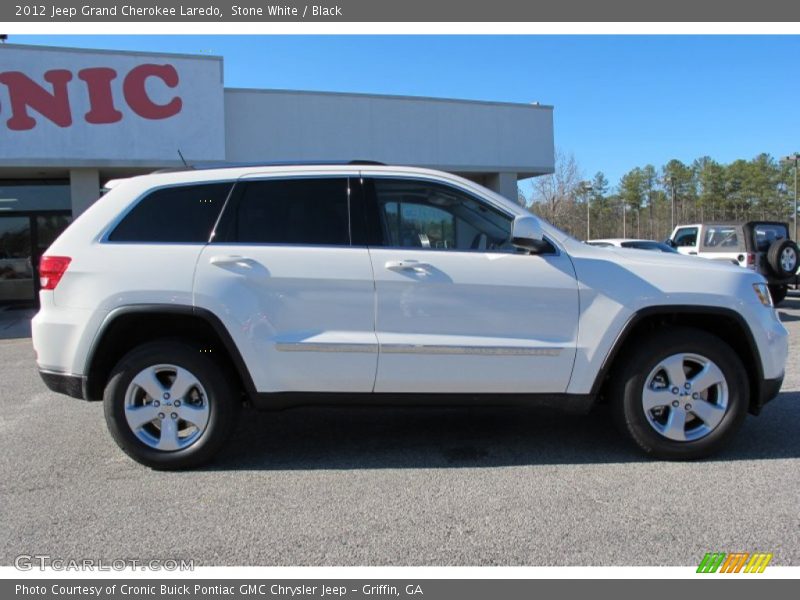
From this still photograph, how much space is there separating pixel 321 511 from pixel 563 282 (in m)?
2.05

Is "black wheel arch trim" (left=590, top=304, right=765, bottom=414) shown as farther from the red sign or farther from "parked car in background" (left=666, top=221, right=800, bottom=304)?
the red sign

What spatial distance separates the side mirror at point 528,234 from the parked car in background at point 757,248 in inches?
398

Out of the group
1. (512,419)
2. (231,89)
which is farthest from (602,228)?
(512,419)

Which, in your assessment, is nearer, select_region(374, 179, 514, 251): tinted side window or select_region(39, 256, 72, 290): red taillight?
select_region(39, 256, 72, 290): red taillight

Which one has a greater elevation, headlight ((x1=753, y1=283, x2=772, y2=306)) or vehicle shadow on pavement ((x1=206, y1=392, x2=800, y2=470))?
headlight ((x1=753, y1=283, x2=772, y2=306))

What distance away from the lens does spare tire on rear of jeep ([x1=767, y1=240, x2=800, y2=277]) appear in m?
11.9

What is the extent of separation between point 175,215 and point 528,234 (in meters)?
2.34

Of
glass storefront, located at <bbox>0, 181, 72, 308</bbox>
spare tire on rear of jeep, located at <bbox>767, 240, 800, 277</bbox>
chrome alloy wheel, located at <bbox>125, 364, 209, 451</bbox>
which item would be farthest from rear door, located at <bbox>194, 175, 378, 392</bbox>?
glass storefront, located at <bbox>0, 181, 72, 308</bbox>

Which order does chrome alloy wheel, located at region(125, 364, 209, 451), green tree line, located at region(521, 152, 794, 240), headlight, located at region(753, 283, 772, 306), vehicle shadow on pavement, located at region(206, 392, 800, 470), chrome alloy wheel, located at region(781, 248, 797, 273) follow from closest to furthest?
chrome alloy wheel, located at region(125, 364, 209, 451), headlight, located at region(753, 283, 772, 306), vehicle shadow on pavement, located at region(206, 392, 800, 470), chrome alloy wheel, located at region(781, 248, 797, 273), green tree line, located at region(521, 152, 794, 240)

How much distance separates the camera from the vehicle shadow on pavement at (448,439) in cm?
419

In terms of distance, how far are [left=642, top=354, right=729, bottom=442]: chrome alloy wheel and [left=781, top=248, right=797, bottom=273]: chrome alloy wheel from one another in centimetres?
976

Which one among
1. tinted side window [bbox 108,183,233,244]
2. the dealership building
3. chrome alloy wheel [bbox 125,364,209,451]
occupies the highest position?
the dealership building
